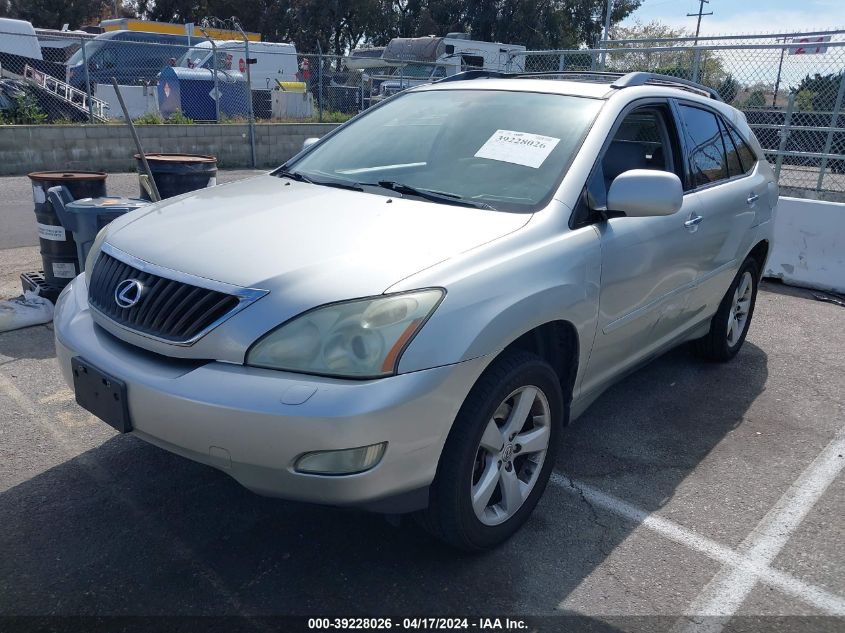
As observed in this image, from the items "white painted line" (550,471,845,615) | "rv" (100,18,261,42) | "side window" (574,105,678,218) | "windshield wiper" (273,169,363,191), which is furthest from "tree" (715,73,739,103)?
"rv" (100,18,261,42)

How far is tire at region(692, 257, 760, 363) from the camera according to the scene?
186 inches

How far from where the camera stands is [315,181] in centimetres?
355

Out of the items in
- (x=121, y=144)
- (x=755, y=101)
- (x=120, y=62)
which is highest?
(x=120, y=62)

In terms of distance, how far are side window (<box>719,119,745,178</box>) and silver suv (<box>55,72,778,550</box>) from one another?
0.60 meters

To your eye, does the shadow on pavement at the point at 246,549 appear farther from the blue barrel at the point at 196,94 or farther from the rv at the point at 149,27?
the rv at the point at 149,27

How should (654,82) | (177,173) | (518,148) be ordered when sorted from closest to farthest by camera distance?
(518,148)
(654,82)
(177,173)

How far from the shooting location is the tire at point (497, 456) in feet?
8.22

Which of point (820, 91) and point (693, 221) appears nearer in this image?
point (693, 221)

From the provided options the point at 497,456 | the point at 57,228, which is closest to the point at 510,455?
the point at 497,456

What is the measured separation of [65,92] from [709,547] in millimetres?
16620

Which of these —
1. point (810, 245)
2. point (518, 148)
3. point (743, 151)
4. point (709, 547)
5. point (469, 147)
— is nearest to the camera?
point (709, 547)

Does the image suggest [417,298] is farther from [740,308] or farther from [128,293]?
[740,308]

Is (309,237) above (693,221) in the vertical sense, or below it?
above

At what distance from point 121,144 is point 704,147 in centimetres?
1209
